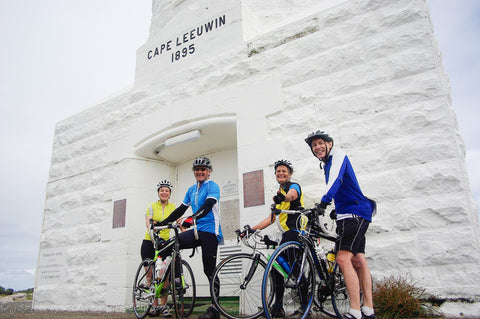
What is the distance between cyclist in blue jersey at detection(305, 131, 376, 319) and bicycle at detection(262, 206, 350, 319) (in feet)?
0.77

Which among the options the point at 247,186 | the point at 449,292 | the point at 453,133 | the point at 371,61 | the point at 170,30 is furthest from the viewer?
the point at 170,30

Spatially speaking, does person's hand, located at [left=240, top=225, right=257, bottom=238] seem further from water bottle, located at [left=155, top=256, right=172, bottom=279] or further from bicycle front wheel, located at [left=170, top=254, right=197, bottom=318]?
water bottle, located at [left=155, top=256, right=172, bottom=279]

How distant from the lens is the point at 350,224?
3457mm

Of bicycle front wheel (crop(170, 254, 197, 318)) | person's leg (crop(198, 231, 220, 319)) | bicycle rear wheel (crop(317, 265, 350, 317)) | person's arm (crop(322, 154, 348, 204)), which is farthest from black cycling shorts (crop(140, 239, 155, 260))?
person's arm (crop(322, 154, 348, 204))

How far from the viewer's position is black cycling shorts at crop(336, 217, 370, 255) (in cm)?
341

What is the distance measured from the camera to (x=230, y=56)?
20.5 ft

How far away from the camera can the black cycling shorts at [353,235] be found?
134 inches

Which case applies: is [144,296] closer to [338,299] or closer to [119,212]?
[338,299]

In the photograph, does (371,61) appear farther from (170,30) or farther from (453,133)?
(170,30)

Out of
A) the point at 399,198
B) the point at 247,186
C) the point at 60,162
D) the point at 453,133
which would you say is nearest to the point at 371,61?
the point at 453,133

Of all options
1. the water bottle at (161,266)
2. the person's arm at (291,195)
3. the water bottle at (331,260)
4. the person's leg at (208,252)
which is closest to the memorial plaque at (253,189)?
the person's leg at (208,252)

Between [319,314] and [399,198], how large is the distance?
5.15ft

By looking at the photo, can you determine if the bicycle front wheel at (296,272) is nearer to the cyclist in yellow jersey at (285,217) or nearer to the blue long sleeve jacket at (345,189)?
the cyclist in yellow jersey at (285,217)

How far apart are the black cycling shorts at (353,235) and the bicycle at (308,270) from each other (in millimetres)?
262
